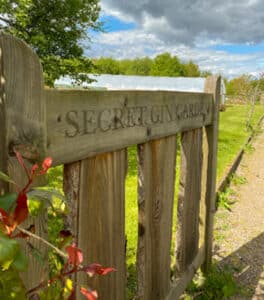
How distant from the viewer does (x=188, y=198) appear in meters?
2.49

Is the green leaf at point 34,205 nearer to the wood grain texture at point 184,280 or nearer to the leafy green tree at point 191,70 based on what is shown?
the wood grain texture at point 184,280

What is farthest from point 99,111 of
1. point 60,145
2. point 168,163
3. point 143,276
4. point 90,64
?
point 90,64

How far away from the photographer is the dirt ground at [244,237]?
10.6ft

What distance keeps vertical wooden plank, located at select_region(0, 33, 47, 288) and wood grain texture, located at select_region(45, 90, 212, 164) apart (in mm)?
100

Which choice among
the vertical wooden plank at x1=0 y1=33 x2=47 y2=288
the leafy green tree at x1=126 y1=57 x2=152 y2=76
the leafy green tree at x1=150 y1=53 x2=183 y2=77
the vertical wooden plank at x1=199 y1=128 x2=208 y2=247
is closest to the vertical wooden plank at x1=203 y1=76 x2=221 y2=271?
the vertical wooden plank at x1=199 y1=128 x2=208 y2=247

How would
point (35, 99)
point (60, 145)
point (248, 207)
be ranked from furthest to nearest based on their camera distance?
point (248, 207) < point (60, 145) < point (35, 99)

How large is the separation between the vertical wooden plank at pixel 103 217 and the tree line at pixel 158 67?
161 ft

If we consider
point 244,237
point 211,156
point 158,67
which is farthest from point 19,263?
point 158,67

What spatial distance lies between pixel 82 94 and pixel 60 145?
0.21 m

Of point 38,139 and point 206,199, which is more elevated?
point 38,139

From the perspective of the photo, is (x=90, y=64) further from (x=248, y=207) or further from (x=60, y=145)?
(x=60, y=145)

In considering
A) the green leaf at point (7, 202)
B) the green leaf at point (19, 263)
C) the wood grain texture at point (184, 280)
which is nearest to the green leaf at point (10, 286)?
the green leaf at point (19, 263)

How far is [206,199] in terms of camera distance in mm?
2928

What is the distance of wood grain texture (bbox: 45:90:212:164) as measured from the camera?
1.14m
